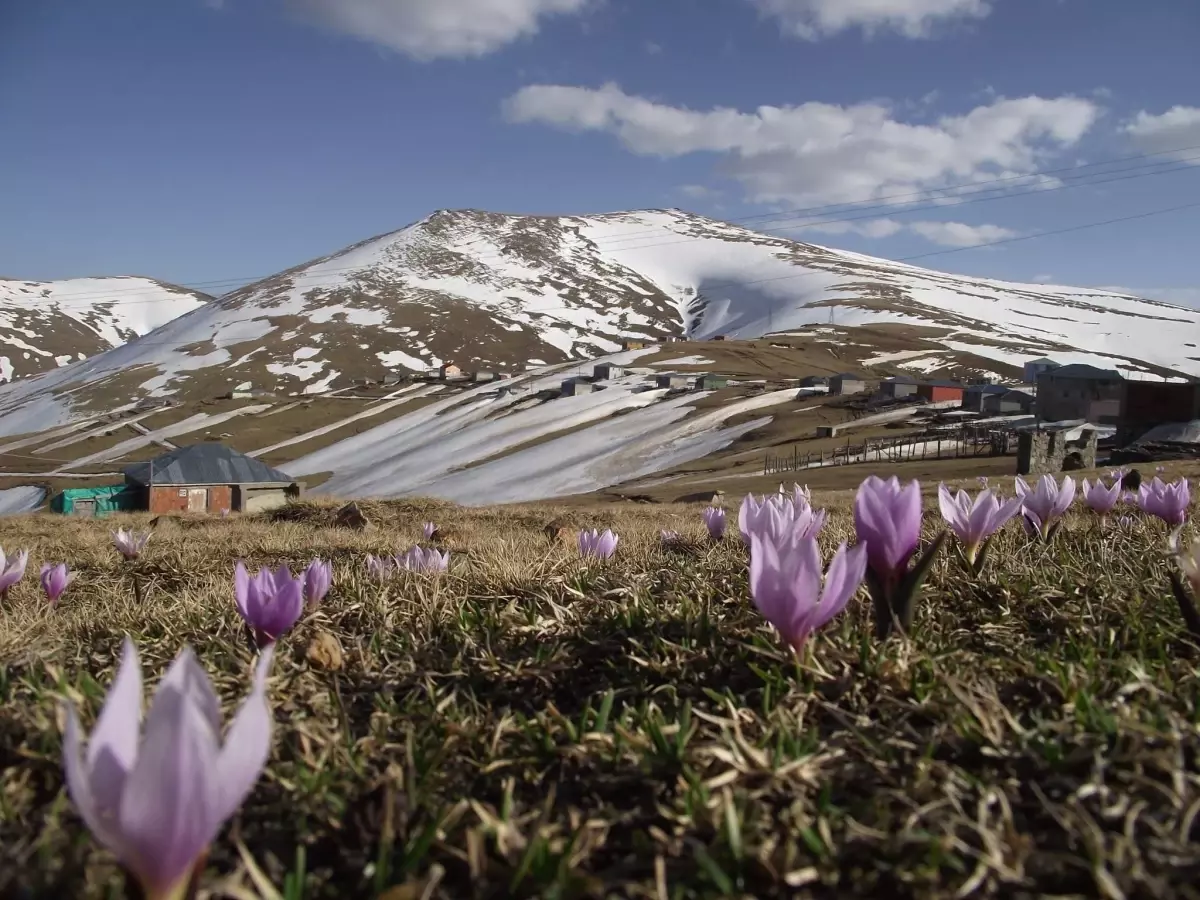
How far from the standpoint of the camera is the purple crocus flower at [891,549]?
223cm

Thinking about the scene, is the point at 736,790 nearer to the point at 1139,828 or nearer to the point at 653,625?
the point at 1139,828

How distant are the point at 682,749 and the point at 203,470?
57510 millimetres

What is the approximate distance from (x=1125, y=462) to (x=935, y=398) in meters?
50.7

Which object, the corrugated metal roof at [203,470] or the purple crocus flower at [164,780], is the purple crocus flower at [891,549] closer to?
the purple crocus flower at [164,780]

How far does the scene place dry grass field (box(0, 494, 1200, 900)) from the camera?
1.26 m

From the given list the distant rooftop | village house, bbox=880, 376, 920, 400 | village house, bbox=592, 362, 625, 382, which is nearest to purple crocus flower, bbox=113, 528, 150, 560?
the distant rooftop

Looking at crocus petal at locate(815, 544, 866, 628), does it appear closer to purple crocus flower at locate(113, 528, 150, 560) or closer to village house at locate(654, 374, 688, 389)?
purple crocus flower at locate(113, 528, 150, 560)

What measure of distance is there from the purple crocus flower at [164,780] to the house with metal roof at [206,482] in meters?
51.7

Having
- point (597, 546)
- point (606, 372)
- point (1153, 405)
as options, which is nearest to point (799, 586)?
point (597, 546)

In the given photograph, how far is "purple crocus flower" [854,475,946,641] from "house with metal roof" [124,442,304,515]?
51188 mm

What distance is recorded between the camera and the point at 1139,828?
53.1 inches

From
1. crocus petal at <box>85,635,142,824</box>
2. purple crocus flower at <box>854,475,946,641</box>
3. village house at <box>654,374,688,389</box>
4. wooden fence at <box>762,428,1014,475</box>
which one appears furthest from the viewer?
village house at <box>654,374,688,389</box>

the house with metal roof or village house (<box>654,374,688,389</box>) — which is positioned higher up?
village house (<box>654,374,688,389</box>)

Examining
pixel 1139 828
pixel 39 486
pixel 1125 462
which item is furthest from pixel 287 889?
pixel 39 486
